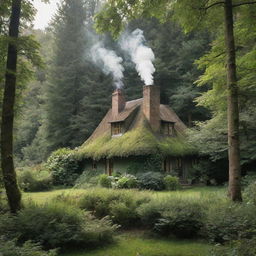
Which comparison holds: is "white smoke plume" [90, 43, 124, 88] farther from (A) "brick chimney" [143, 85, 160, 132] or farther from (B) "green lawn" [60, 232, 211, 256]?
(B) "green lawn" [60, 232, 211, 256]

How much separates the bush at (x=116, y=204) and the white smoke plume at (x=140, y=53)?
1811cm

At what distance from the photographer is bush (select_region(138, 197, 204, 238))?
8.05 meters

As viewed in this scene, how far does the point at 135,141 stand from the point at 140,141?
1.29 feet

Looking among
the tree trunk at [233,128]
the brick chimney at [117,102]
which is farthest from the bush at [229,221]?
the brick chimney at [117,102]

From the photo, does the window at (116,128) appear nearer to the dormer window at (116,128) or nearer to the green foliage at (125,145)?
the dormer window at (116,128)

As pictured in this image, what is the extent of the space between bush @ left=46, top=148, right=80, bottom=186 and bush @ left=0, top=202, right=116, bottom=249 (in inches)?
646

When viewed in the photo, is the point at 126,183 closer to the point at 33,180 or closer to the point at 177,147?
the point at 177,147

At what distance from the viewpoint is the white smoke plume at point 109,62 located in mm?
35906

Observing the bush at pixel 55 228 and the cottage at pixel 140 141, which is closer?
the bush at pixel 55 228

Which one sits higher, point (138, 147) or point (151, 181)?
point (138, 147)

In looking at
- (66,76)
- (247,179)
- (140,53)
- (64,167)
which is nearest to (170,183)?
(247,179)

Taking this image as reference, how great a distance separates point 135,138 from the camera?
71.1 feet

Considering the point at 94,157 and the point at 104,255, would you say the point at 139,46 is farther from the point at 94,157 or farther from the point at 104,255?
the point at 104,255

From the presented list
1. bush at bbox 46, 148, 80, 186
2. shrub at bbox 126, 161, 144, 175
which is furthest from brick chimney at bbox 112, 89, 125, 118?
shrub at bbox 126, 161, 144, 175
